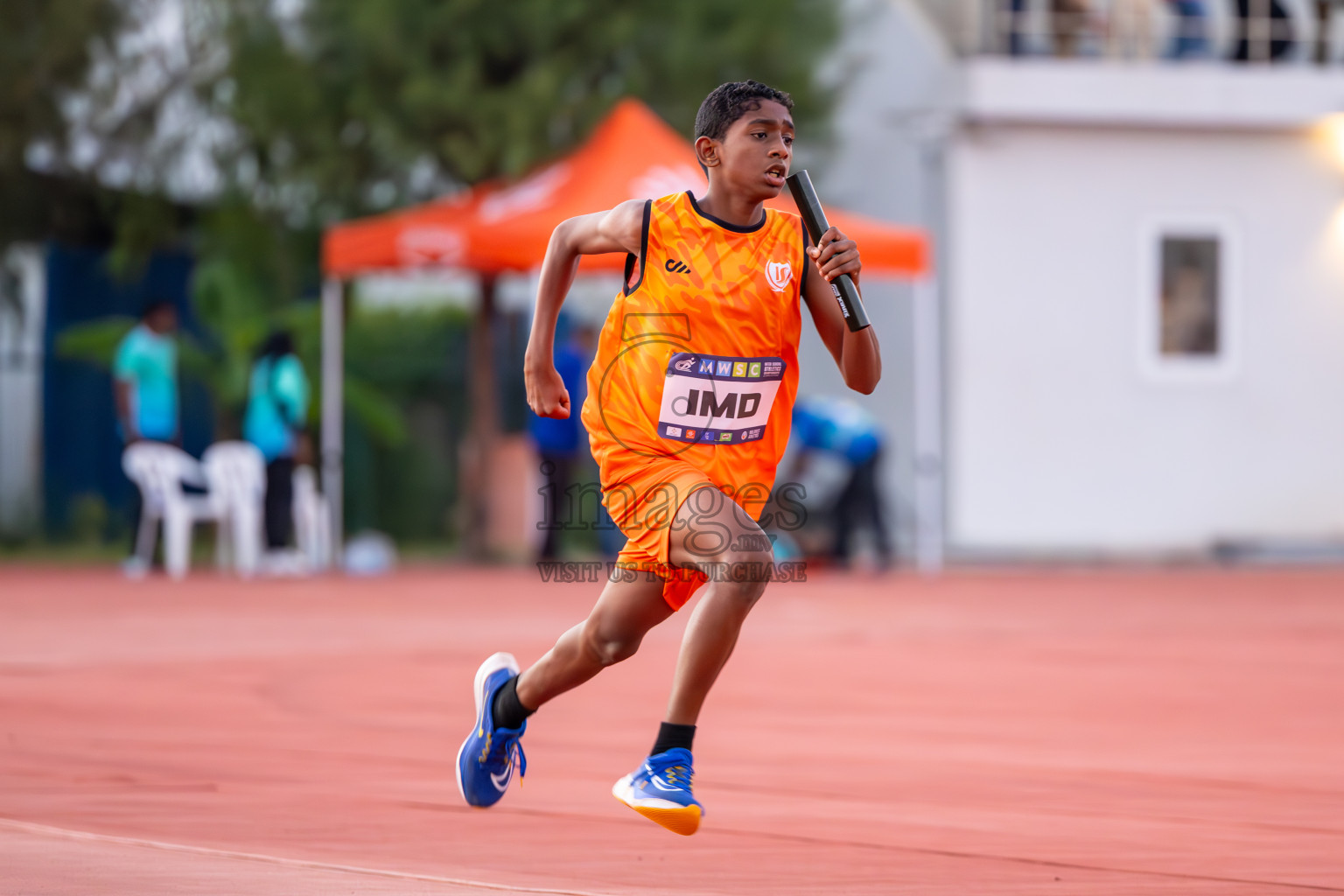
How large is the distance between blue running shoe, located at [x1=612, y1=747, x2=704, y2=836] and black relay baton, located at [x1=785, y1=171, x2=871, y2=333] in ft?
3.69

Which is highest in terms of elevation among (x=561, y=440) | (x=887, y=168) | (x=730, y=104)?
(x=887, y=168)

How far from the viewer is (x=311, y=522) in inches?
605

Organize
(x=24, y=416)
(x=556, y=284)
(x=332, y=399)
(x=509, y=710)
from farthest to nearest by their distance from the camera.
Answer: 1. (x=24, y=416)
2. (x=332, y=399)
3. (x=509, y=710)
4. (x=556, y=284)

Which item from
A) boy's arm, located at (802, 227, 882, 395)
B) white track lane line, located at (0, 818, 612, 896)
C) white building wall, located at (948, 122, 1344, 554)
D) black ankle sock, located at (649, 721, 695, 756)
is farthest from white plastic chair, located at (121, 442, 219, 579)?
black ankle sock, located at (649, 721, 695, 756)

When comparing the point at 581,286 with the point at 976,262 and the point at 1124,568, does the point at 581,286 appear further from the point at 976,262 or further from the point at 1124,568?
the point at 1124,568

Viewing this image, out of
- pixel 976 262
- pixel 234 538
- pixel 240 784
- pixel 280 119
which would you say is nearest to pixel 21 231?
pixel 280 119

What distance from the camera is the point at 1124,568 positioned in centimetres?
1630

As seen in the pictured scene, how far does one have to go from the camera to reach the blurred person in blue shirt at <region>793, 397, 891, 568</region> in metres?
14.4

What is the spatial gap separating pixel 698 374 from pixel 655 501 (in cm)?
33

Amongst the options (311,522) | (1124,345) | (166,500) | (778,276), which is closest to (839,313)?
(778,276)

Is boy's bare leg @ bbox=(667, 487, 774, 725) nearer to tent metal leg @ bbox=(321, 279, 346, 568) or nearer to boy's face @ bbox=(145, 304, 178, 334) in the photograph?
boy's face @ bbox=(145, 304, 178, 334)

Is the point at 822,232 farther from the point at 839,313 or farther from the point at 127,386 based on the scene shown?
the point at 127,386

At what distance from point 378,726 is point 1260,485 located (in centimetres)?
1351

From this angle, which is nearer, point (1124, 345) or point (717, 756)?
point (717, 756)
